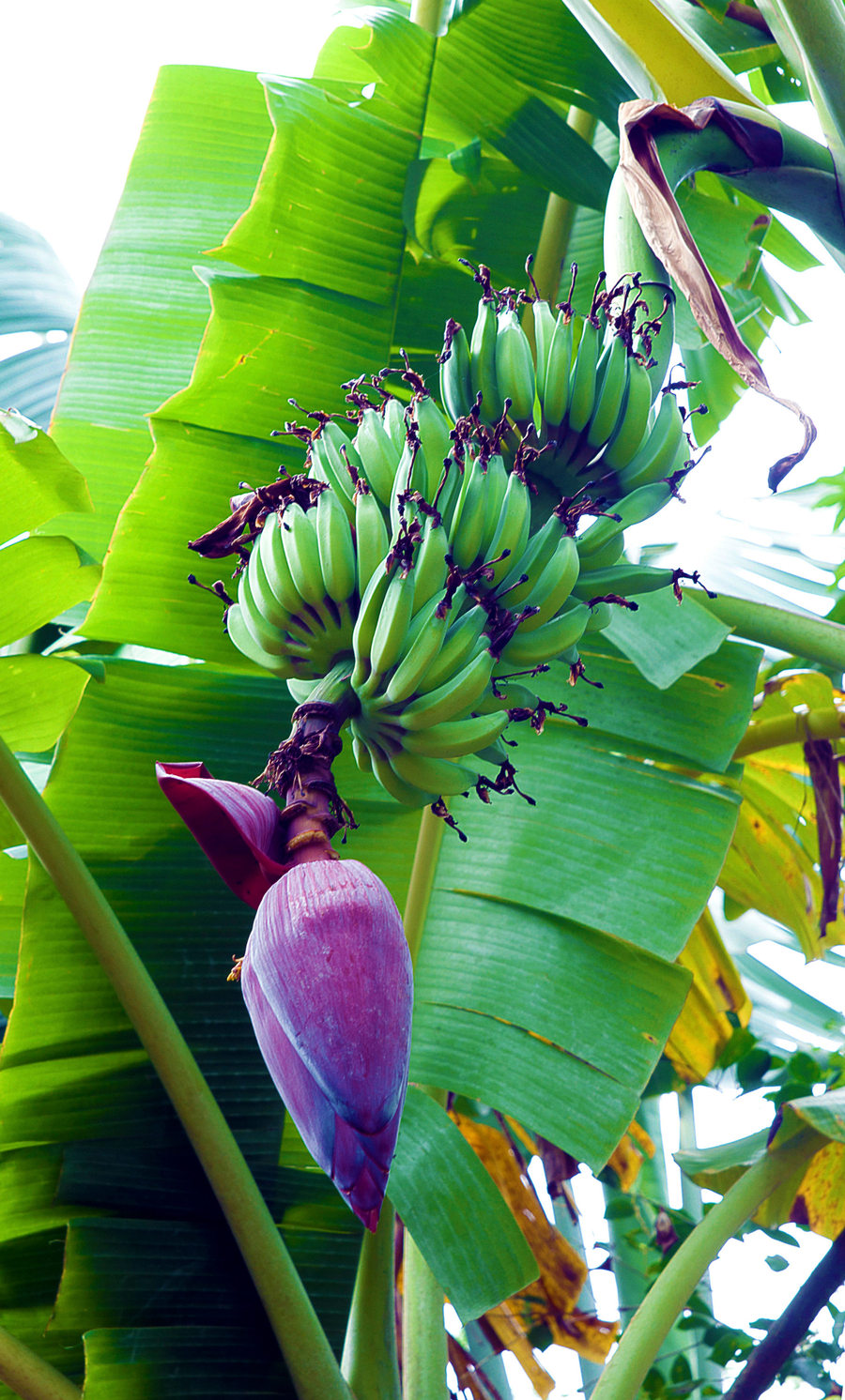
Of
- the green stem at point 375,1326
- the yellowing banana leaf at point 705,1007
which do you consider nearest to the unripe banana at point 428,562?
the green stem at point 375,1326

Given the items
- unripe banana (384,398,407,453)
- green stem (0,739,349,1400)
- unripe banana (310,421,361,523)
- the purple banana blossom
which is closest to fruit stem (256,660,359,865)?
the purple banana blossom

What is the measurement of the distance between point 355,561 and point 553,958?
64cm

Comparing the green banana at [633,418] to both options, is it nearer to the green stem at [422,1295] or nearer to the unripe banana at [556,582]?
the unripe banana at [556,582]

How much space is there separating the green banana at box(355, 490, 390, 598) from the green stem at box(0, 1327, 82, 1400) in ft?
2.87

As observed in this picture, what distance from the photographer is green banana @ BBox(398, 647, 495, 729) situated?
761mm

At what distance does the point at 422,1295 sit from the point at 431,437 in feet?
3.47

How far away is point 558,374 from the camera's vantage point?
923 millimetres

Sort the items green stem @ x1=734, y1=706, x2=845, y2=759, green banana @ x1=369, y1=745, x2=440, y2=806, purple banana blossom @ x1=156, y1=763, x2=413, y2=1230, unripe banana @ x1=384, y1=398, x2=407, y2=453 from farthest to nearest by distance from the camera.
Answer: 1. green stem @ x1=734, y1=706, x2=845, y2=759
2. unripe banana @ x1=384, y1=398, x2=407, y2=453
3. green banana @ x1=369, y1=745, x2=440, y2=806
4. purple banana blossom @ x1=156, y1=763, x2=413, y2=1230

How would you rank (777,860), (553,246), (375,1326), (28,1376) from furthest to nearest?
(777,860), (553,246), (375,1326), (28,1376)

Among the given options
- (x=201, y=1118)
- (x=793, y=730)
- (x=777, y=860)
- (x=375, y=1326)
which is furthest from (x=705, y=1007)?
(x=201, y=1118)

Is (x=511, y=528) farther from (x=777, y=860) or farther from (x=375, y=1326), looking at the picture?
(x=777, y=860)

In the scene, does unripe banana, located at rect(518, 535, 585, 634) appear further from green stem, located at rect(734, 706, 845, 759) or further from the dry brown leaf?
green stem, located at rect(734, 706, 845, 759)

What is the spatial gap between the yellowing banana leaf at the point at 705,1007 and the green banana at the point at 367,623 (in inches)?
51.0

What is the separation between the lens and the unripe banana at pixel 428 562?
2.57 feet
